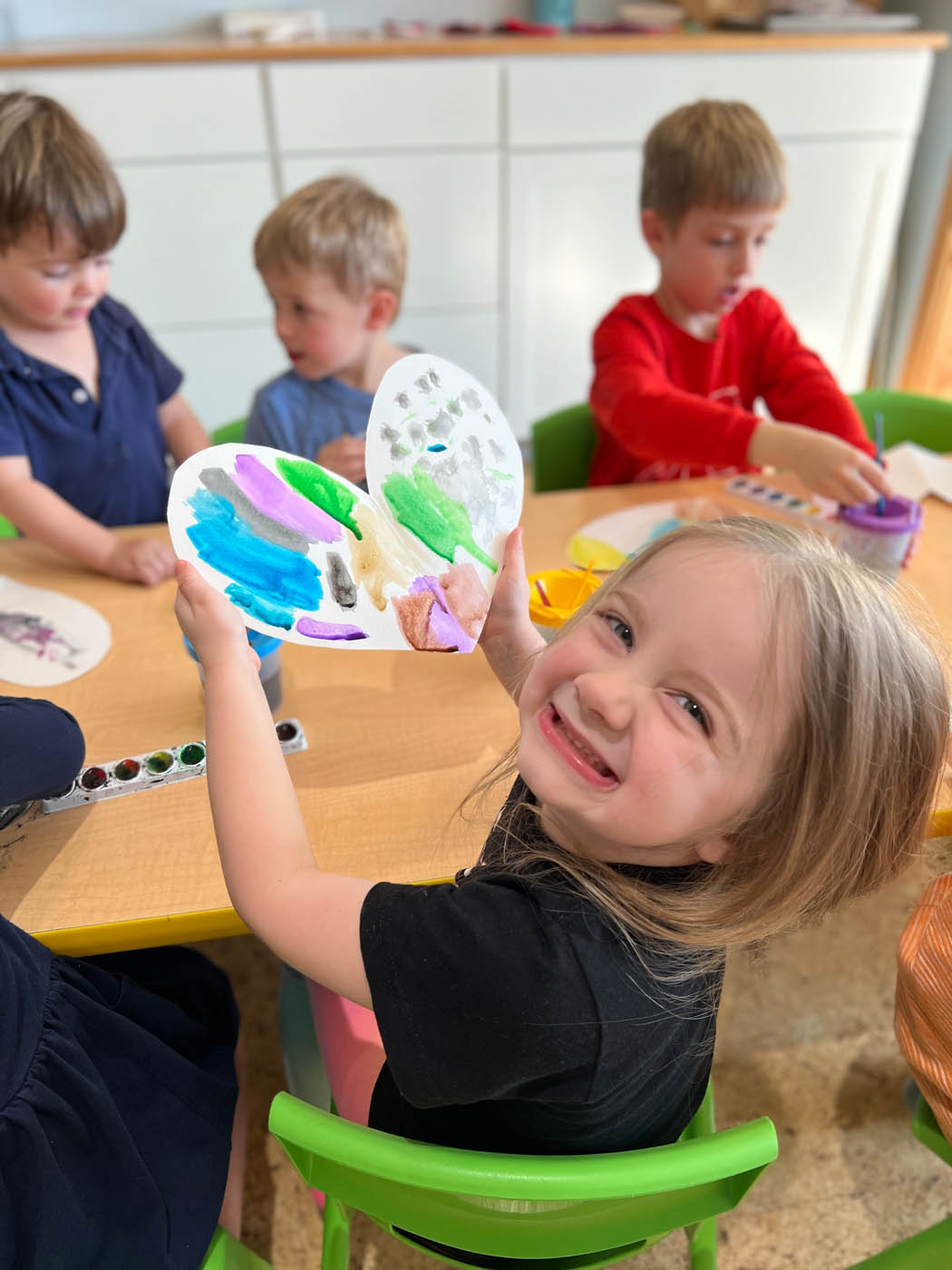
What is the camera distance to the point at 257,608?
713 mm

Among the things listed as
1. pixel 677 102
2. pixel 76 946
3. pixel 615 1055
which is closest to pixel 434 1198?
pixel 615 1055

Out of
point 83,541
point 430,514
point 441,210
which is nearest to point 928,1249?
point 430,514

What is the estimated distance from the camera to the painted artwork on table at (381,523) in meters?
0.72

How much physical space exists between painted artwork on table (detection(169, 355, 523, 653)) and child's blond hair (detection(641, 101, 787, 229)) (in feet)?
2.20

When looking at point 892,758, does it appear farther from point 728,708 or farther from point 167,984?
point 167,984

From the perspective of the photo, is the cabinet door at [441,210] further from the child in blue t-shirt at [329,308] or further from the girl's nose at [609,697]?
the girl's nose at [609,697]

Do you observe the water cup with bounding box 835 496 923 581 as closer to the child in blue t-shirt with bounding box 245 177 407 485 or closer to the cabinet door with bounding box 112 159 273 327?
the child in blue t-shirt with bounding box 245 177 407 485

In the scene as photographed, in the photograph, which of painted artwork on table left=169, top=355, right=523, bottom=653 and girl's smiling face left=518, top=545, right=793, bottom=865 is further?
painted artwork on table left=169, top=355, right=523, bottom=653

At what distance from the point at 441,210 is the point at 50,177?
158cm

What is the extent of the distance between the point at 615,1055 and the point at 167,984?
504 mm

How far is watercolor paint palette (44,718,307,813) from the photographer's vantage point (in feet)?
2.48

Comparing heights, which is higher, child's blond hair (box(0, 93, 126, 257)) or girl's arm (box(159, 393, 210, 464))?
child's blond hair (box(0, 93, 126, 257))

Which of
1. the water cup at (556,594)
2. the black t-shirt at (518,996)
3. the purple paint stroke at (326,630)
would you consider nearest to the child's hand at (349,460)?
the water cup at (556,594)

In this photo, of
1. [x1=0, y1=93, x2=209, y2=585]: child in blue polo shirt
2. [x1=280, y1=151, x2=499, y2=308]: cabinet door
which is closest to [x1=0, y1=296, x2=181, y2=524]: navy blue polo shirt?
[x1=0, y1=93, x2=209, y2=585]: child in blue polo shirt
